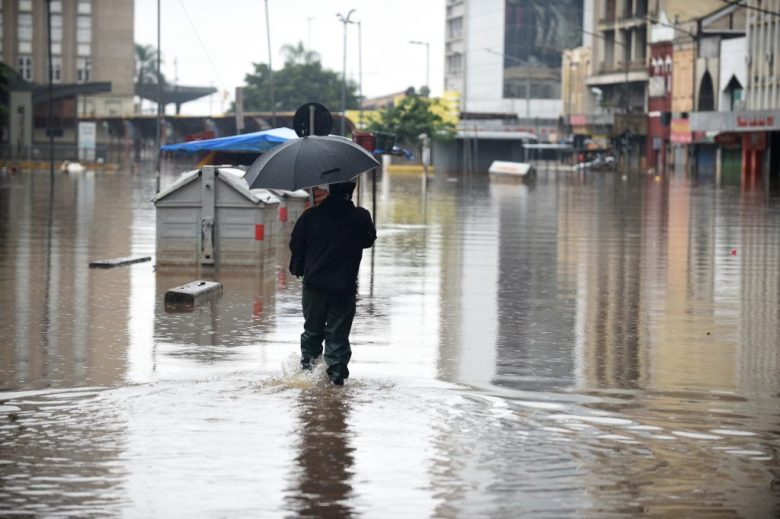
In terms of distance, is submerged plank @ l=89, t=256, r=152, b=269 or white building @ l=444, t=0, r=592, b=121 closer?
submerged plank @ l=89, t=256, r=152, b=269

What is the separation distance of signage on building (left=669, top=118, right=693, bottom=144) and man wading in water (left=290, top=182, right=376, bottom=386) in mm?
95870

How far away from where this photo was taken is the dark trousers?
1120 centimetres

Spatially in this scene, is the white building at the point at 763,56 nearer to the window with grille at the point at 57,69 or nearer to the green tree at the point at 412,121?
the green tree at the point at 412,121

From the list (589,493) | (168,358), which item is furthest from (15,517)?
(168,358)

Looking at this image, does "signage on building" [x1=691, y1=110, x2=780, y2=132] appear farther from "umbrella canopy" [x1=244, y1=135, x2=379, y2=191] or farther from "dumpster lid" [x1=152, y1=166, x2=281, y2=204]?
"umbrella canopy" [x1=244, y1=135, x2=379, y2=191]

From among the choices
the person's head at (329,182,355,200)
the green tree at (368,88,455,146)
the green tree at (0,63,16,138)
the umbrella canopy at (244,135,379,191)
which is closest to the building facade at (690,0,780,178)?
the green tree at (368,88,455,146)

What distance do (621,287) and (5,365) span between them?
377 inches

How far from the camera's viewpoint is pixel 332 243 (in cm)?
1125

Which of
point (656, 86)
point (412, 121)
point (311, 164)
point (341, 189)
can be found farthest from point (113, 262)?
point (412, 121)

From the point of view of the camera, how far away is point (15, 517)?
750 cm

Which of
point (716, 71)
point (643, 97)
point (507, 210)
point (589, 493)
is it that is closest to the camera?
point (589, 493)

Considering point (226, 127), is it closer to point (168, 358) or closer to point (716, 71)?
point (716, 71)

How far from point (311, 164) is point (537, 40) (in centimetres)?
17145

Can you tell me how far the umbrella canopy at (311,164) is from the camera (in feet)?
37.4
